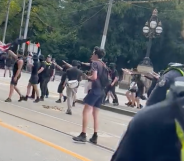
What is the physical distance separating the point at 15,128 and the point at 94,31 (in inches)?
1578

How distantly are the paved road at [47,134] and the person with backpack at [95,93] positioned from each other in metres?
0.27

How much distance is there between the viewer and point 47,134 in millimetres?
9969

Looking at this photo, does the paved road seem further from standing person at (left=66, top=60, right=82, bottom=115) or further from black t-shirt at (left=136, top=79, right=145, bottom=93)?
black t-shirt at (left=136, top=79, right=145, bottom=93)

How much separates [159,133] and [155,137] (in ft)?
0.06

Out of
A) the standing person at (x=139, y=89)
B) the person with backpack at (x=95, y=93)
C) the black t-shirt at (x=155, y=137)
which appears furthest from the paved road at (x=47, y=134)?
the black t-shirt at (x=155, y=137)

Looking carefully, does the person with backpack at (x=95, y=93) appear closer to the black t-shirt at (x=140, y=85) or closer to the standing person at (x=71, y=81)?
the standing person at (x=71, y=81)

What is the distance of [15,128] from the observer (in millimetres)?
10211

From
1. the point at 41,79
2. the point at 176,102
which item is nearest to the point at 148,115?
the point at 176,102

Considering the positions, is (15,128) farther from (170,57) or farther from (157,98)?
(170,57)

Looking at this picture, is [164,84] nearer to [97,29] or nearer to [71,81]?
[71,81]

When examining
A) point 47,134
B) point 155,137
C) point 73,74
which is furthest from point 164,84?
point 73,74

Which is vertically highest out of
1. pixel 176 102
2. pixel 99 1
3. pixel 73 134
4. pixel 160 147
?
pixel 99 1

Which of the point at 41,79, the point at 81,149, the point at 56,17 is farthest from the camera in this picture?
the point at 56,17

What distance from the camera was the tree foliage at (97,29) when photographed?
4741 centimetres
